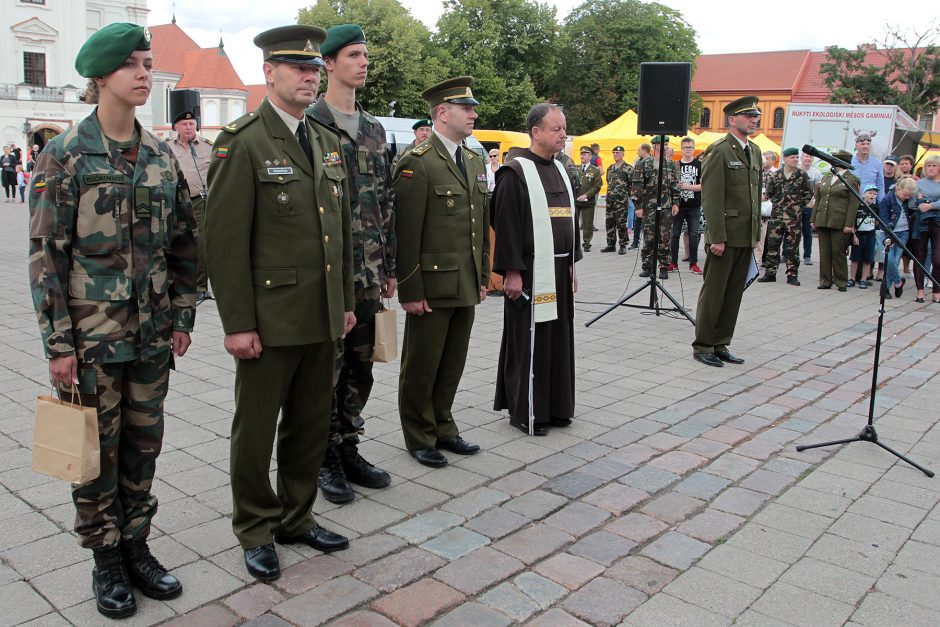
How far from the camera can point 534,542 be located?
12.7 feet

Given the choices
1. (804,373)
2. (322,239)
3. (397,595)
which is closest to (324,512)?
(397,595)

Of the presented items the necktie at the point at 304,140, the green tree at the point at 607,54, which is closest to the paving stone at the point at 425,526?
the necktie at the point at 304,140

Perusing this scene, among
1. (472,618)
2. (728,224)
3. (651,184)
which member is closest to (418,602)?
(472,618)

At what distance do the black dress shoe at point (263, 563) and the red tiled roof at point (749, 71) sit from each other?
78.4m

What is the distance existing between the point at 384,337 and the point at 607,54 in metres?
54.8

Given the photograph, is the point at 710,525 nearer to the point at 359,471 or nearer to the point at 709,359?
the point at 359,471

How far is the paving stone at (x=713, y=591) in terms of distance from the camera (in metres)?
3.36

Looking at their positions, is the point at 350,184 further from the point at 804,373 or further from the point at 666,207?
the point at 666,207

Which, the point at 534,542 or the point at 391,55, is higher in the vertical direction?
the point at 391,55

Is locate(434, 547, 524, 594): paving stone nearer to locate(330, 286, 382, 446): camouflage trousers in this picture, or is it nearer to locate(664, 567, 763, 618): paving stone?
locate(664, 567, 763, 618): paving stone

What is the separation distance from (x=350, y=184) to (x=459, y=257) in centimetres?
93

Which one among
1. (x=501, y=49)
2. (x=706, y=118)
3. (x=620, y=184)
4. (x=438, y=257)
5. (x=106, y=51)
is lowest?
(x=438, y=257)

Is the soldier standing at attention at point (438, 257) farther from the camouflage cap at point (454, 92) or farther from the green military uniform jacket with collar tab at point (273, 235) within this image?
the green military uniform jacket with collar tab at point (273, 235)

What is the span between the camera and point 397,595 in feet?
11.0
